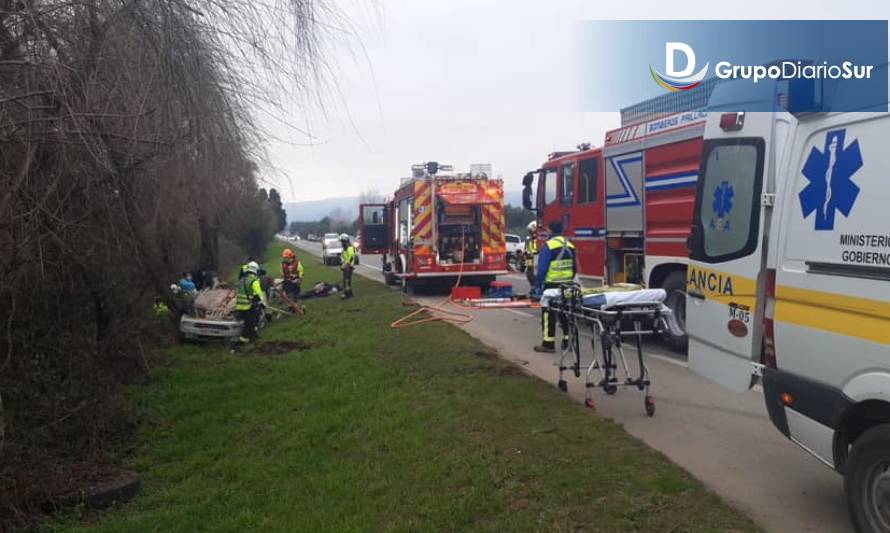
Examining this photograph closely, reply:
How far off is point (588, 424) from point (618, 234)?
6.11m

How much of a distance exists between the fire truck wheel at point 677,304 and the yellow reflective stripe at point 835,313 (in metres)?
5.89

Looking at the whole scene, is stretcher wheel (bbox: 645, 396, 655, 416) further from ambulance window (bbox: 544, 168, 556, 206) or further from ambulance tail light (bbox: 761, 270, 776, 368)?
ambulance window (bbox: 544, 168, 556, 206)

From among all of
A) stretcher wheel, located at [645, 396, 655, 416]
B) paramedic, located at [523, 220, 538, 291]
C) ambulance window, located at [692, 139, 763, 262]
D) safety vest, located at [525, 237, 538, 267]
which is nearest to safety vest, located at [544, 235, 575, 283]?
stretcher wheel, located at [645, 396, 655, 416]

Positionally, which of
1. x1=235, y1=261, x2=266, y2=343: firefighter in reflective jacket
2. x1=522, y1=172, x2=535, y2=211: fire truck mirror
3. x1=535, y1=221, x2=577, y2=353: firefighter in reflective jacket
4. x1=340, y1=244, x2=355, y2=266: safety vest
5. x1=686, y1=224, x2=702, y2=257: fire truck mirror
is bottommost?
x1=235, y1=261, x2=266, y2=343: firefighter in reflective jacket

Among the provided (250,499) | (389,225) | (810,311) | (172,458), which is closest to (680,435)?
(810,311)

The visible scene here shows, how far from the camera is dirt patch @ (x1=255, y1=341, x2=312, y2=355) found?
11320 millimetres

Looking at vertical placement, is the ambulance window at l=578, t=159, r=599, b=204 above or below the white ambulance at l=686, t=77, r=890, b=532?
above

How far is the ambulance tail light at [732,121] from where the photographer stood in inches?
211

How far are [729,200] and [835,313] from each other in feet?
5.16

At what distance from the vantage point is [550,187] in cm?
1409

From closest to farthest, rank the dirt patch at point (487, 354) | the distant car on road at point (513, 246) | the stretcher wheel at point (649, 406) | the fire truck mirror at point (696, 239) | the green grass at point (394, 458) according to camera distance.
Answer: the green grass at point (394, 458)
the fire truck mirror at point (696, 239)
the stretcher wheel at point (649, 406)
the dirt patch at point (487, 354)
the distant car on road at point (513, 246)

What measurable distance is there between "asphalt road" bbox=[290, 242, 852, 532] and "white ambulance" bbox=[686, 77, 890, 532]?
52cm

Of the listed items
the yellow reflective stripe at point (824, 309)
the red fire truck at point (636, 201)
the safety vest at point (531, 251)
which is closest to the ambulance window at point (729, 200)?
the yellow reflective stripe at point (824, 309)

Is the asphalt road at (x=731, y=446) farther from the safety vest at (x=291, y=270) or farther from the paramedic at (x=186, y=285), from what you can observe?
the safety vest at (x=291, y=270)
